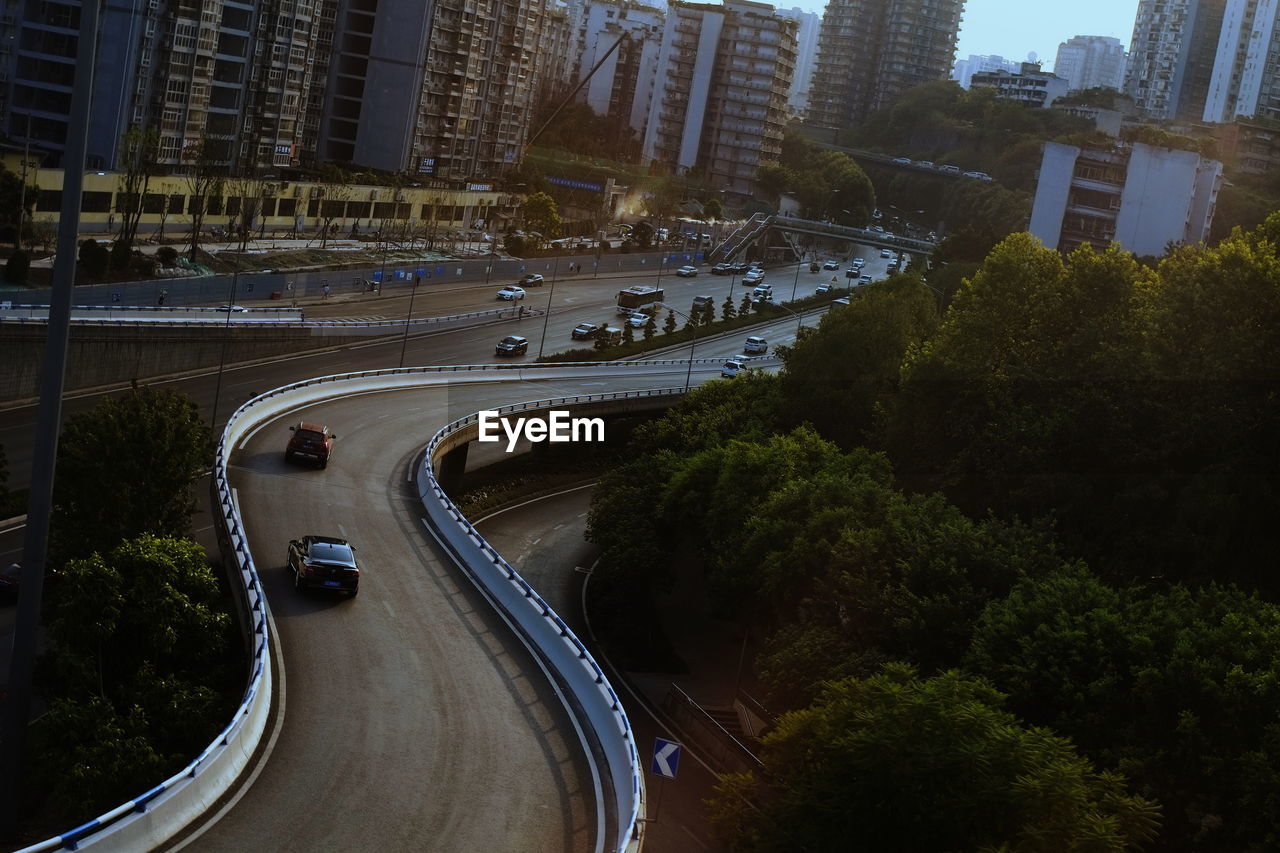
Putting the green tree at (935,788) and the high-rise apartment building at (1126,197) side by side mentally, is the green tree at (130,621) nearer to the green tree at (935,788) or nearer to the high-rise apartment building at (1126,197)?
the green tree at (935,788)

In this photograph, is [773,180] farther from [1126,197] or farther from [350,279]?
[350,279]

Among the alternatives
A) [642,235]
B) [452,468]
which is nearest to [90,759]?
[452,468]

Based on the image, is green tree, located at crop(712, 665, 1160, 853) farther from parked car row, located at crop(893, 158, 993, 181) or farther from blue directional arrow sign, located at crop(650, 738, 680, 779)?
parked car row, located at crop(893, 158, 993, 181)

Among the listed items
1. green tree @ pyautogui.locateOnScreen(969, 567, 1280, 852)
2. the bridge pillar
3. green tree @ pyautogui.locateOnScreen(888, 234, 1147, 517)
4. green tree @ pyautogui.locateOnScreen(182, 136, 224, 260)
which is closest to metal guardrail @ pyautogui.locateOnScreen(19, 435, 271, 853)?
green tree @ pyautogui.locateOnScreen(969, 567, 1280, 852)

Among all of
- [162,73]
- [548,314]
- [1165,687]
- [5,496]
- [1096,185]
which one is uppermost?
[1096,185]

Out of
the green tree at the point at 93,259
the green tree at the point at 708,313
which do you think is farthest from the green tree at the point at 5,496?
the green tree at the point at 708,313
